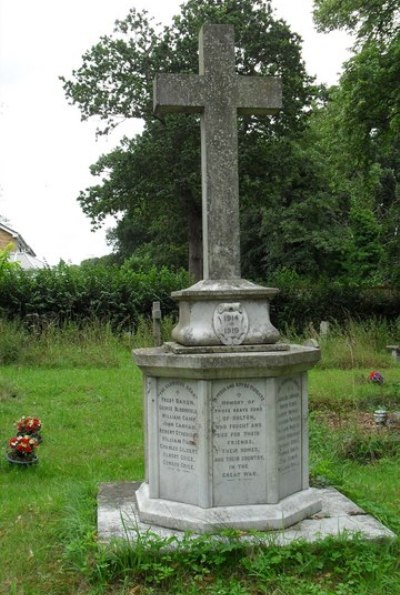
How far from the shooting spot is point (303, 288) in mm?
19734

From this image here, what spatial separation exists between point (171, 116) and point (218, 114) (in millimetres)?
19009

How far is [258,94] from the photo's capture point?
5281 mm

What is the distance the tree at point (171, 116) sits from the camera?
77.8 ft

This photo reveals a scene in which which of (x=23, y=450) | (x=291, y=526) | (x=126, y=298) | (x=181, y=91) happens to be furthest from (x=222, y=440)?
(x=126, y=298)

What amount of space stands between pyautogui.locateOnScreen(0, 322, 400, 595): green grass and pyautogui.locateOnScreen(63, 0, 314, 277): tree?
13804 millimetres

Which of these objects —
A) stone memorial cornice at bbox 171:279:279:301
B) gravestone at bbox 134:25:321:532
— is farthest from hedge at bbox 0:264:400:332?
stone memorial cornice at bbox 171:279:279:301

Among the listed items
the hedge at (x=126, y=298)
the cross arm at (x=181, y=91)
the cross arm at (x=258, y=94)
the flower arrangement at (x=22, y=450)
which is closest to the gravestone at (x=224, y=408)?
the cross arm at (x=181, y=91)

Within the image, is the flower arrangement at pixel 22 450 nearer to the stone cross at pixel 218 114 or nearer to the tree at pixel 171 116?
the stone cross at pixel 218 114

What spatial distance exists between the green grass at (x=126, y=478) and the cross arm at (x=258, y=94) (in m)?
3.22

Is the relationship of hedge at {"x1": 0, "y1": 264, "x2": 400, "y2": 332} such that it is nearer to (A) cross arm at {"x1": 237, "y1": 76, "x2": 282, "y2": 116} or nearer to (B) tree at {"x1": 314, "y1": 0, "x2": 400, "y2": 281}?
(B) tree at {"x1": 314, "y1": 0, "x2": 400, "y2": 281}

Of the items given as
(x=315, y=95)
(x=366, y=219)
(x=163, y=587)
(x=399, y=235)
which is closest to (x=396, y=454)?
(x=163, y=587)

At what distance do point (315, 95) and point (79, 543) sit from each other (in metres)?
23.9

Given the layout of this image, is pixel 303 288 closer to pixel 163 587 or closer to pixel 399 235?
pixel 399 235

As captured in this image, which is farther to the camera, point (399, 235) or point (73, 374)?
point (399, 235)
